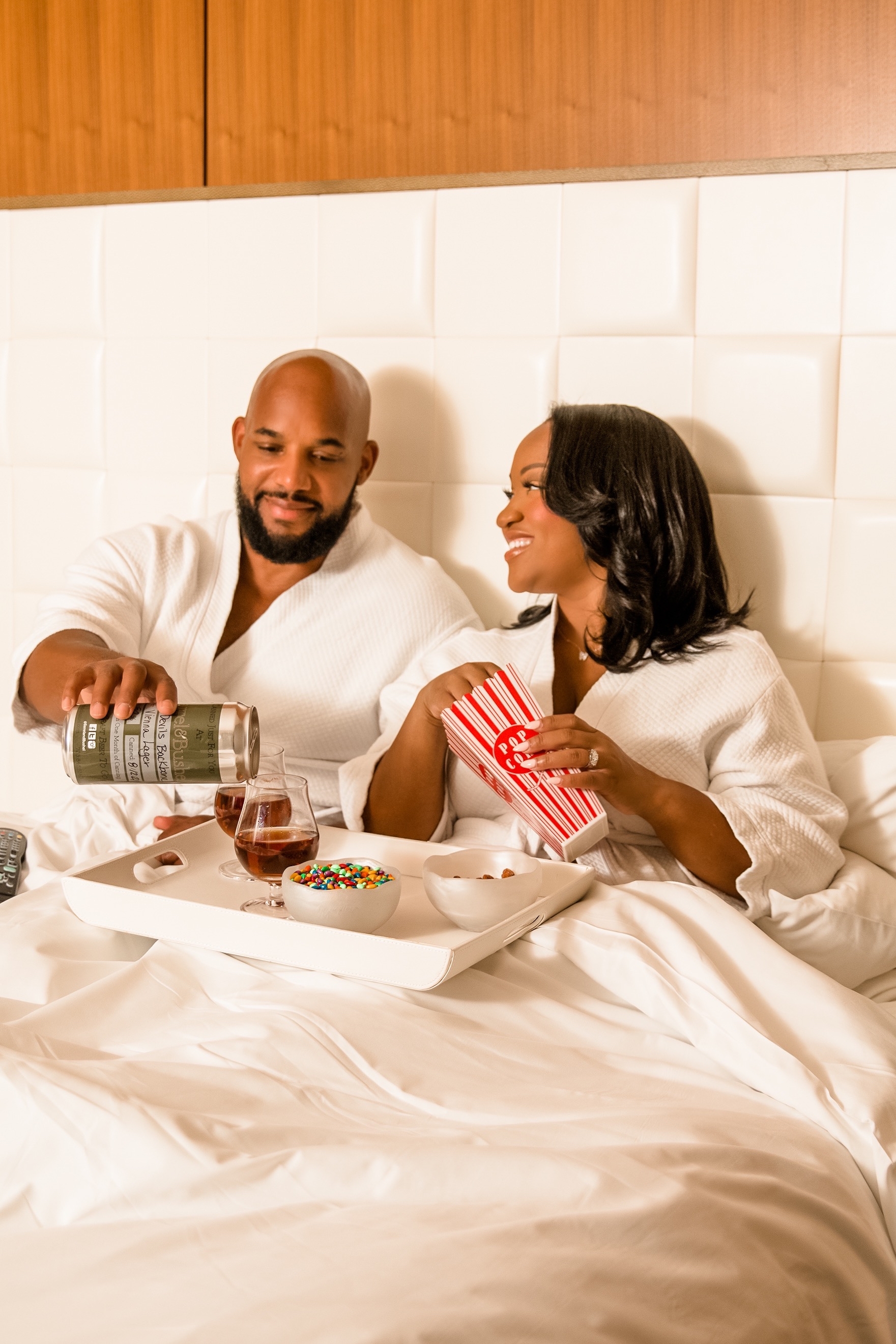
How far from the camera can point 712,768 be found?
5.63 feet

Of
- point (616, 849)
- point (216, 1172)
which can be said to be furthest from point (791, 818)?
point (216, 1172)

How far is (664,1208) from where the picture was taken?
0.88 m

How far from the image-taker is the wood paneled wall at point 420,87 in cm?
194

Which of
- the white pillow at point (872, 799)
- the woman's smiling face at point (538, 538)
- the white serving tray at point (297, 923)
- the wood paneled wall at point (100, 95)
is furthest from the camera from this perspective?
the wood paneled wall at point (100, 95)

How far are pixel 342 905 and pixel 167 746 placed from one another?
0.31 m

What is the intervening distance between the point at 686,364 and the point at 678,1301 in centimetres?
153

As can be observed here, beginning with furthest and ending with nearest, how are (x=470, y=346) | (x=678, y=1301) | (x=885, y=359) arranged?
(x=470, y=346)
(x=885, y=359)
(x=678, y=1301)

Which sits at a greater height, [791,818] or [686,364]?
[686,364]

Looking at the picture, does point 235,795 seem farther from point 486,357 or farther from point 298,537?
point 486,357

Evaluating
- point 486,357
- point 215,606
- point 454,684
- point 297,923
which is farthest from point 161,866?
point 486,357

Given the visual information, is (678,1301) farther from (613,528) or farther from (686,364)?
(686,364)

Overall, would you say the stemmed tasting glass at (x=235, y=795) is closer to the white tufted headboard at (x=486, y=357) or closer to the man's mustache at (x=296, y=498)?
the man's mustache at (x=296, y=498)

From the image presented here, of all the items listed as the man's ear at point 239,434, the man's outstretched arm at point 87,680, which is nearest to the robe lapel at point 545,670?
the man's outstretched arm at point 87,680

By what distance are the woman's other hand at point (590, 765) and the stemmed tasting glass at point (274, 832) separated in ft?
0.93
